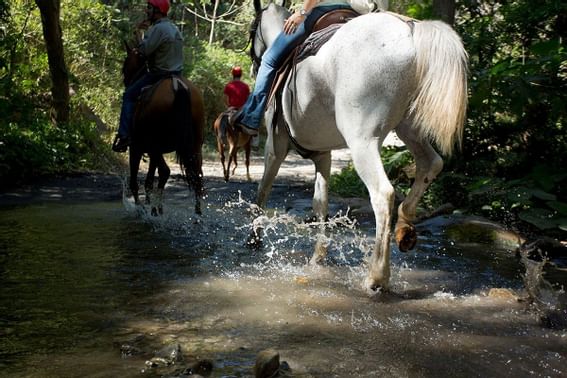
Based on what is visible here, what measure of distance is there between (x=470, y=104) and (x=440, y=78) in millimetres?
3934

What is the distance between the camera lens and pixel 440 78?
4488 mm

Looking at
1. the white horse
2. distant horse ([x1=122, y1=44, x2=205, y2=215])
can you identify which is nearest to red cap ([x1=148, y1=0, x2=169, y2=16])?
distant horse ([x1=122, y1=44, x2=205, y2=215])

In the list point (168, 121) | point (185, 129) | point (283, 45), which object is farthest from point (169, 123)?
point (283, 45)

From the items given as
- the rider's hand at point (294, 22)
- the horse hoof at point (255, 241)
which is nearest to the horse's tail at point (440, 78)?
the rider's hand at point (294, 22)

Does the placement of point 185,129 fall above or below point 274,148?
above

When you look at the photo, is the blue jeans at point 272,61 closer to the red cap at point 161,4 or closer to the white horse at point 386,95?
the white horse at point 386,95

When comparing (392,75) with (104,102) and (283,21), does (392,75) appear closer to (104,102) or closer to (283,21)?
(283,21)

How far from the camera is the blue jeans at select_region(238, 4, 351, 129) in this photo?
550 cm

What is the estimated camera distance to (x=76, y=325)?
4.00m

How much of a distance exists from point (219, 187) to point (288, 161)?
7.59 metres

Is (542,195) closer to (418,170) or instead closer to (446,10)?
(418,170)

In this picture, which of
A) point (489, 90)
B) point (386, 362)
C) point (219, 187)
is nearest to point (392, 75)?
point (386, 362)

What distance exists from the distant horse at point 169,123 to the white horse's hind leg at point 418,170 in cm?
352

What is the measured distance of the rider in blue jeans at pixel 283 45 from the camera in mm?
5504
